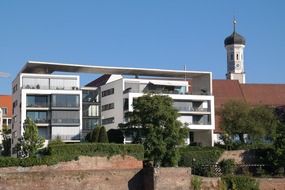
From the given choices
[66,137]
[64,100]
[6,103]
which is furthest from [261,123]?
[6,103]

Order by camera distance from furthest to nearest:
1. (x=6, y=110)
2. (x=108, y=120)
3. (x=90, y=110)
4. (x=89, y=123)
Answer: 1. (x=6, y=110)
2. (x=90, y=110)
3. (x=89, y=123)
4. (x=108, y=120)

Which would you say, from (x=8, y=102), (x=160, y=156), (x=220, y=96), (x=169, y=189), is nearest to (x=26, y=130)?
(x=160, y=156)

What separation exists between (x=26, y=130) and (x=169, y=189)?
74.3 feet

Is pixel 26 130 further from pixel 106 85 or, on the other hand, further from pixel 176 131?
pixel 106 85

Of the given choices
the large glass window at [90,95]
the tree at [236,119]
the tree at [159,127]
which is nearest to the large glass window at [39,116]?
the large glass window at [90,95]

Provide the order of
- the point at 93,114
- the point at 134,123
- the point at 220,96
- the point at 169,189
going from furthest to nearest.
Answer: the point at 220,96
the point at 93,114
the point at 134,123
the point at 169,189

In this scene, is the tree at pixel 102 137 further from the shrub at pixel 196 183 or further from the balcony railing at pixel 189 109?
the balcony railing at pixel 189 109

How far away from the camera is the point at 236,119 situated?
87625 millimetres

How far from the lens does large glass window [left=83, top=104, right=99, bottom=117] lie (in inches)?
3671

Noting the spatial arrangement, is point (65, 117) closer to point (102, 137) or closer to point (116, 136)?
point (116, 136)

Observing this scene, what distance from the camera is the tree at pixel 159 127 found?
213ft

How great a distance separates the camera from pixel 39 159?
5894 centimetres

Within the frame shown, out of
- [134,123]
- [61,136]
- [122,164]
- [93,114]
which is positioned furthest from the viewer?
[93,114]

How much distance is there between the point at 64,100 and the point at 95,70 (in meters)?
7.87
